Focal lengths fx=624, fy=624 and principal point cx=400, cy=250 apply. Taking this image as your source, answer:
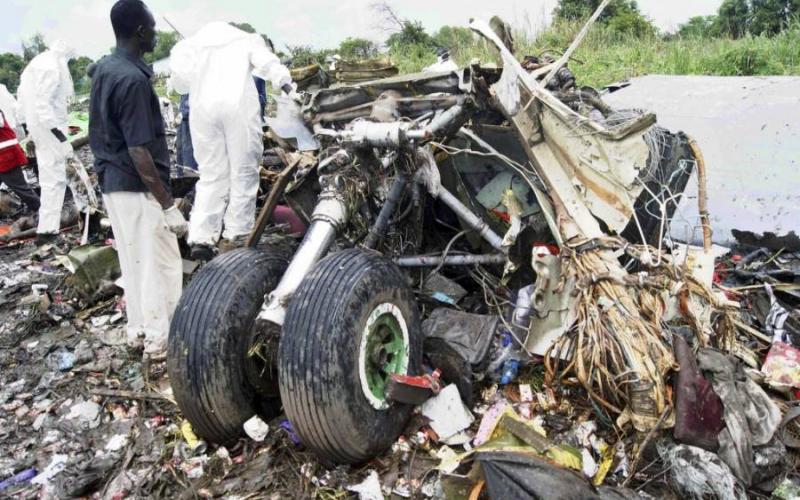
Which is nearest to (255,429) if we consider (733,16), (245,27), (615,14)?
(245,27)

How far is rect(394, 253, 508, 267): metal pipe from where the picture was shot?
3684 mm

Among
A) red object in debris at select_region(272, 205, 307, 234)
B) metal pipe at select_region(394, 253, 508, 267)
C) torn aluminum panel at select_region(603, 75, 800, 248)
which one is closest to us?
metal pipe at select_region(394, 253, 508, 267)

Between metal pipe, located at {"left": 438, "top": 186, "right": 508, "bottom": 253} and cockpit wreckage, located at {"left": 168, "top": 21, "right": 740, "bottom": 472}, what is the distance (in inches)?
0.5

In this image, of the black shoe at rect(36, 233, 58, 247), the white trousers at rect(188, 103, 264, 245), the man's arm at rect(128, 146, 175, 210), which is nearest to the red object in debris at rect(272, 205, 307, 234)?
the white trousers at rect(188, 103, 264, 245)

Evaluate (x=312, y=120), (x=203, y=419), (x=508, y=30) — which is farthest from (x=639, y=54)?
(x=203, y=419)

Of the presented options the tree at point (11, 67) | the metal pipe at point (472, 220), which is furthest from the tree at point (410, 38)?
the tree at point (11, 67)

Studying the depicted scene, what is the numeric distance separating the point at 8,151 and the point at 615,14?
14.7m

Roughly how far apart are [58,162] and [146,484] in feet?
18.5

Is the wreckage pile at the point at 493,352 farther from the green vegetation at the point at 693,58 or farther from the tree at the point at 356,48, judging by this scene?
the tree at the point at 356,48

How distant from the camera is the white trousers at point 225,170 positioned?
4441 millimetres

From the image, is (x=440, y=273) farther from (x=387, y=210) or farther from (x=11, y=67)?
(x=11, y=67)

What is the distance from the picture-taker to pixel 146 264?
165 inches

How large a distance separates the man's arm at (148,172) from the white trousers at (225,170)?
25.1 inches

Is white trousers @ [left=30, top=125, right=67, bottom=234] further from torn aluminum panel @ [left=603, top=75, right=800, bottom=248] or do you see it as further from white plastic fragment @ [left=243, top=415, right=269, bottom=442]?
torn aluminum panel @ [left=603, top=75, right=800, bottom=248]
